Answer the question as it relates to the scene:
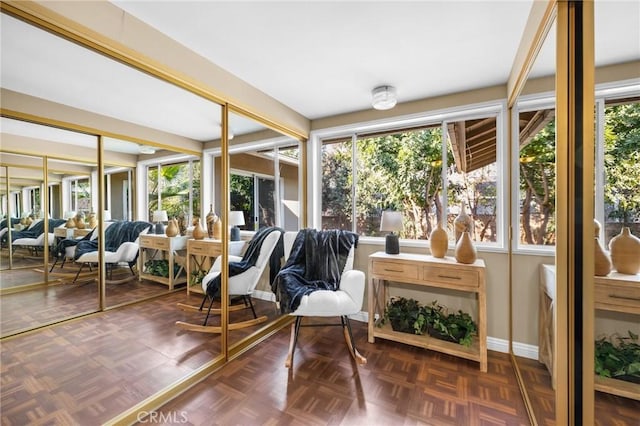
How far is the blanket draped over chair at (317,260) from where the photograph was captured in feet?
8.16

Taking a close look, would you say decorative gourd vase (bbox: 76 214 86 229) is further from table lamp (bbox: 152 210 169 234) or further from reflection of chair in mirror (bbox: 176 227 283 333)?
reflection of chair in mirror (bbox: 176 227 283 333)

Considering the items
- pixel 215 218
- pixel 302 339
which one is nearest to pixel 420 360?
pixel 302 339

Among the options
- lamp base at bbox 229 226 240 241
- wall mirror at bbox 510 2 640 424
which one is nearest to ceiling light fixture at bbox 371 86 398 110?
wall mirror at bbox 510 2 640 424

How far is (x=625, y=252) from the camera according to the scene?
0.91 meters

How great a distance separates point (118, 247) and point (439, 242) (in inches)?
108

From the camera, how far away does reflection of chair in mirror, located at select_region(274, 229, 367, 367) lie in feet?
6.98

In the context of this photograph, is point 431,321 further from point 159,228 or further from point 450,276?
point 159,228

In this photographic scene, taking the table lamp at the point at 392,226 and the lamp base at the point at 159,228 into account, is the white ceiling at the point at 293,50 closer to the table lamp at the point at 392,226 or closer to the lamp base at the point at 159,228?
the lamp base at the point at 159,228

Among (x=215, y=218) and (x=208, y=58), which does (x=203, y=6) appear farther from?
(x=215, y=218)

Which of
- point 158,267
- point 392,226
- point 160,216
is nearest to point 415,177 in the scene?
point 392,226

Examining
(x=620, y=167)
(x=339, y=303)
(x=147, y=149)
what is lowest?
(x=339, y=303)

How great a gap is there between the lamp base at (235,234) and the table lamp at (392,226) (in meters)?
1.37

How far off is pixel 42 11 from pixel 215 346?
232 centimetres

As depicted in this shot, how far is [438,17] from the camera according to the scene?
5.04ft
